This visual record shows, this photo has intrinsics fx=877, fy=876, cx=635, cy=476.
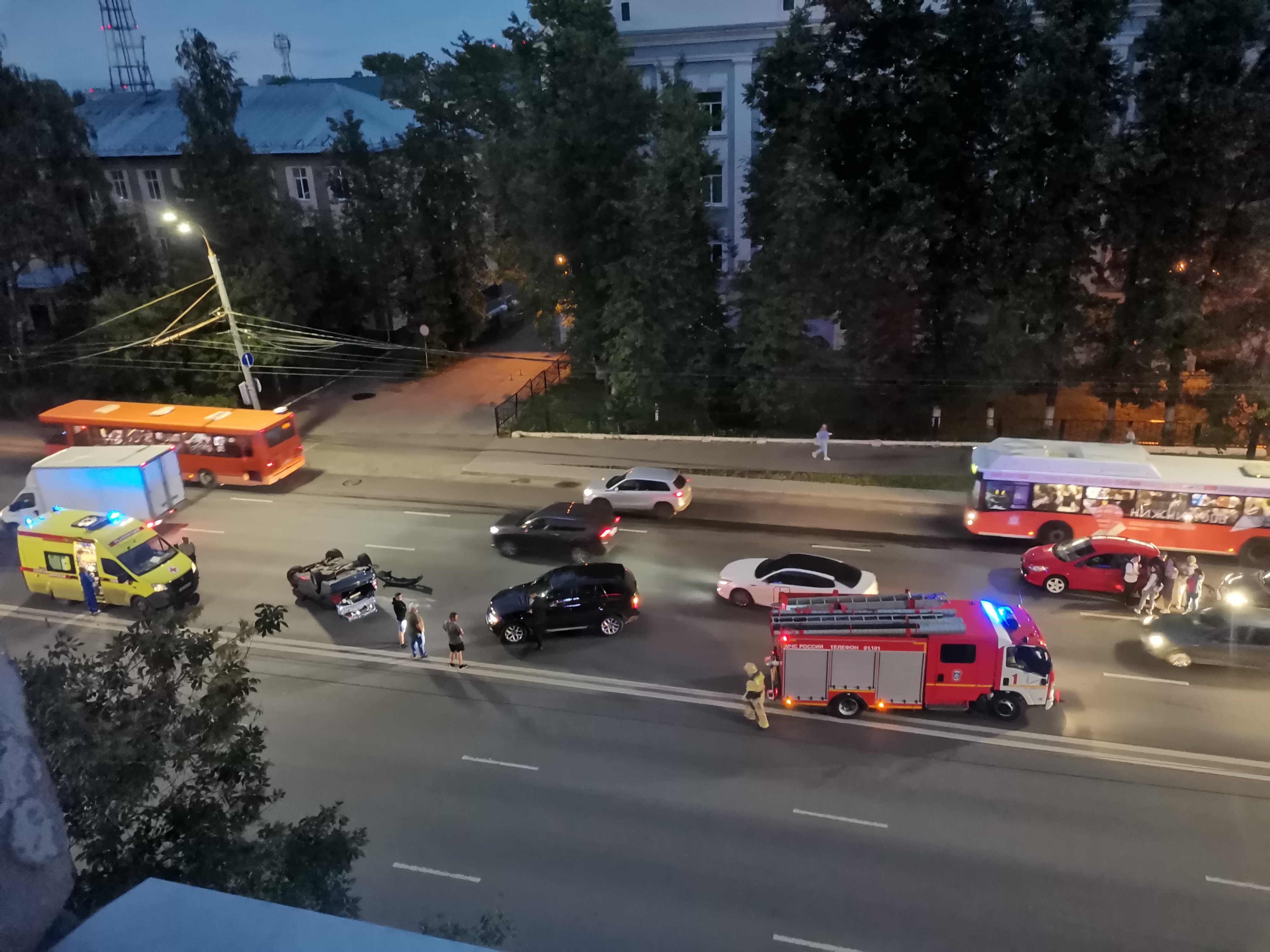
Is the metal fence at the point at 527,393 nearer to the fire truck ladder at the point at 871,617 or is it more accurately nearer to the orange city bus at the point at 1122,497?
the orange city bus at the point at 1122,497

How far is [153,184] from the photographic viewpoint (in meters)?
47.7

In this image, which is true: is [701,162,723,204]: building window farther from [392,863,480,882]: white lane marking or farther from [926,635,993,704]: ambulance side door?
[392,863,480,882]: white lane marking

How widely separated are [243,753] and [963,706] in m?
11.8

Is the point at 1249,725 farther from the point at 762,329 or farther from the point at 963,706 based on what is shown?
the point at 762,329

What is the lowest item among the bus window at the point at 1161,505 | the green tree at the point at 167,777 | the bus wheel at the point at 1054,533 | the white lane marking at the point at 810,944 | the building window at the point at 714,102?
the white lane marking at the point at 810,944

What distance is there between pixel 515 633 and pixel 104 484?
13235 millimetres

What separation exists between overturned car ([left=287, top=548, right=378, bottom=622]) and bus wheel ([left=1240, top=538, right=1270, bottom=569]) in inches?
777

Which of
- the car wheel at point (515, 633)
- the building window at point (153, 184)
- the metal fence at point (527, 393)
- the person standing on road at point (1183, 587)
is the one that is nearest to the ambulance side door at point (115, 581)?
the car wheel at point (515, 633)

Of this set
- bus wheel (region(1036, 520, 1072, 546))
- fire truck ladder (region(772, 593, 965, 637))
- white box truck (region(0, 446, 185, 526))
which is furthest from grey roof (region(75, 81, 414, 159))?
fire truck ladder (region(772, 593, 965, 637))

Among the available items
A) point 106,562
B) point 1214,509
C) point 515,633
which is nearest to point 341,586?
point 515,633

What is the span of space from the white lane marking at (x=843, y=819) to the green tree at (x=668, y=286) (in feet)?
64.4

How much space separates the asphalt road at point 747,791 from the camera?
11.1 meters

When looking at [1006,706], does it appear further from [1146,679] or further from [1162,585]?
[1162,585]

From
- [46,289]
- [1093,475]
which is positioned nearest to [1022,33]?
[1093,475]
